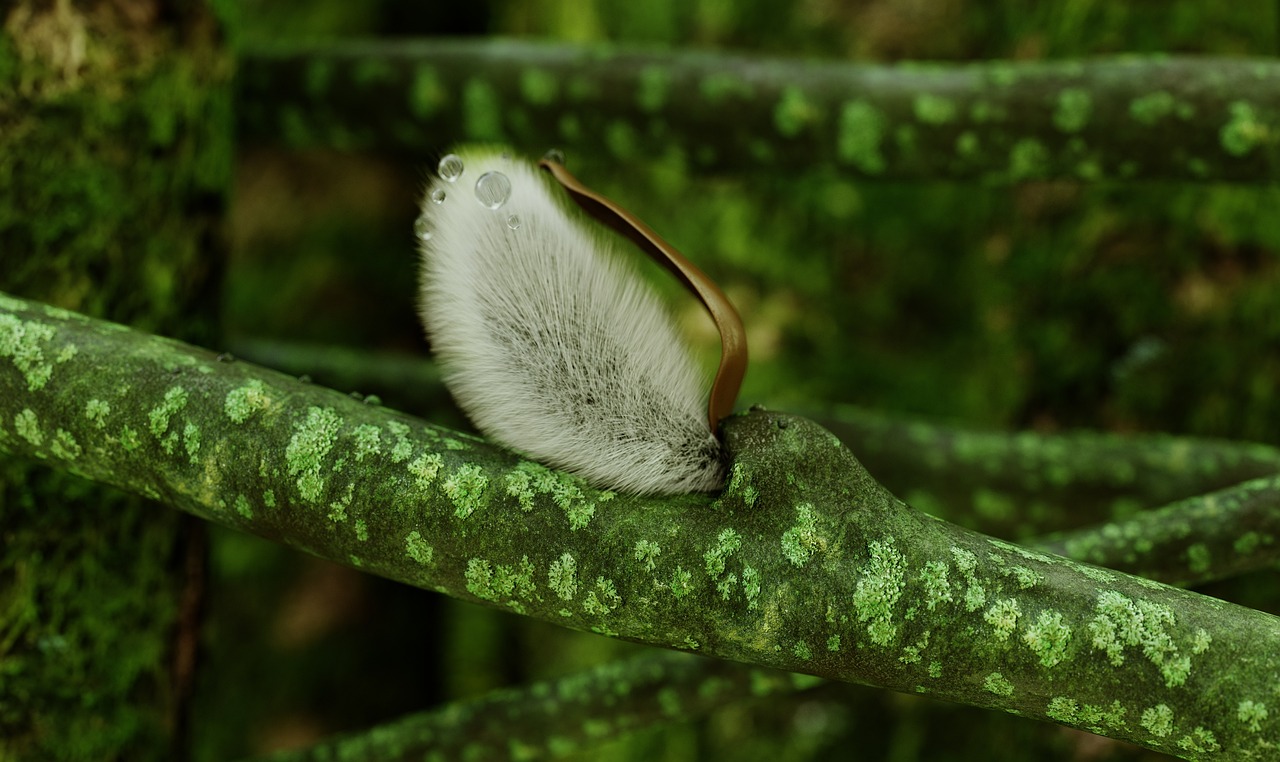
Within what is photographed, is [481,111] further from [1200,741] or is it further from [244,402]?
[1200,741]

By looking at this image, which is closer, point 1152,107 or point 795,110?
point 1152,107

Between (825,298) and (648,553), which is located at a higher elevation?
(825,298)

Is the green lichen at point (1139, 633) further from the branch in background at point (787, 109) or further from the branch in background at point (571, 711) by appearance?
the branch in background at point (787, 109)

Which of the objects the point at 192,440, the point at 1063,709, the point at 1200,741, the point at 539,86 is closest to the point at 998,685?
the point at 1063,709

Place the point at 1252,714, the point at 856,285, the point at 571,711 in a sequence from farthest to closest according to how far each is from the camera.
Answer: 1. the point at 856,285
2. the point at 571,711
3. the point at 1252,714

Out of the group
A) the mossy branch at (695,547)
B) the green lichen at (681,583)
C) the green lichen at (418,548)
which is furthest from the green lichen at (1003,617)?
the green lichen at (418,548)

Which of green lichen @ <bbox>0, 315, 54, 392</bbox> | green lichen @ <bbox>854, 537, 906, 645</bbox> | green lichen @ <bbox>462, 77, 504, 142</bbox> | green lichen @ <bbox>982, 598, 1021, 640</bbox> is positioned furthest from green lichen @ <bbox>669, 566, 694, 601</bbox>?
green lichen @ <bbox>462, 77, 504, 142</bbox>
